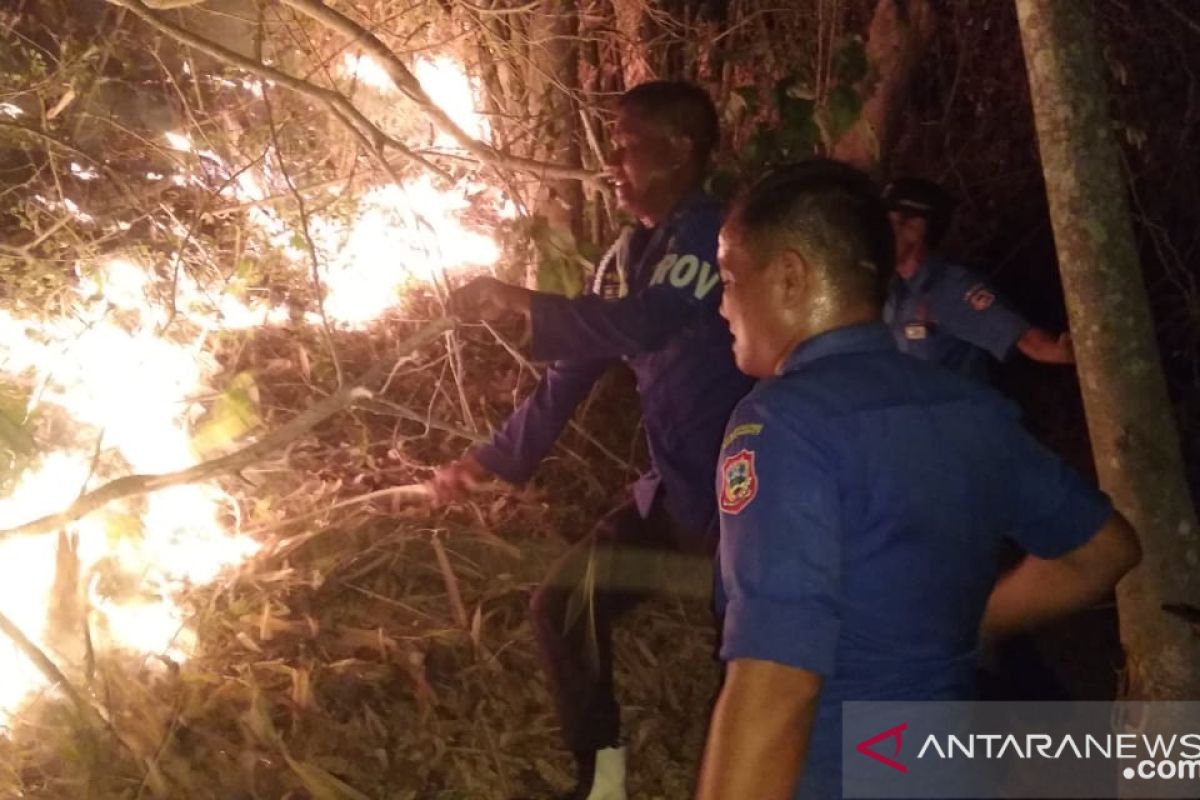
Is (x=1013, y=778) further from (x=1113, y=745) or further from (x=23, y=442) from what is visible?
(x=23, y=442)

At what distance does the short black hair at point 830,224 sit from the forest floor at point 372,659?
6.35ft

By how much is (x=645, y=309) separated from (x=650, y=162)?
1.61 ft

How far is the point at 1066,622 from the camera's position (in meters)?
4.64

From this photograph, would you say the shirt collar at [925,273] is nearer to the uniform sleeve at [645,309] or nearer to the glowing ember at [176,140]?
the uniform sleeve at [645,309]

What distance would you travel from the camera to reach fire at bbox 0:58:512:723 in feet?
11.2

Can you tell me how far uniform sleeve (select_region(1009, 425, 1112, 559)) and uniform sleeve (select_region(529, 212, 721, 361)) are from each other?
124 cm

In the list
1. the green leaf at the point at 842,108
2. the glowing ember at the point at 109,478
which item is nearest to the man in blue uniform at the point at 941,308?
the green leaf at the point at 842,108

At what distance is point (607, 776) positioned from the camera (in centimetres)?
317

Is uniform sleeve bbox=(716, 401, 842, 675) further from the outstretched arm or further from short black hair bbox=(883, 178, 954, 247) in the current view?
short black hair bbox=(883, 178, 954, 247)

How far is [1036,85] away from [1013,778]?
205 centimetres

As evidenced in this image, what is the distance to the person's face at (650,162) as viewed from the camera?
3.00m

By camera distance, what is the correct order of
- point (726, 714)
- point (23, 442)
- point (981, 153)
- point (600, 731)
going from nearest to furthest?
point (726, 714) < point (600, 731) < point (23, 442) < point (981, 153)

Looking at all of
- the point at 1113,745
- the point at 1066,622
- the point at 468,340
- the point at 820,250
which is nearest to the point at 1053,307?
the point at 1066,622

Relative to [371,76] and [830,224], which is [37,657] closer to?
[830,224]
